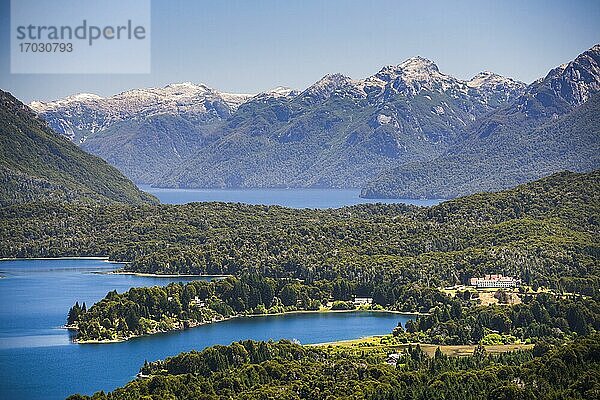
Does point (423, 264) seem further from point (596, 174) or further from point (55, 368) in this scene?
point (55, 368)

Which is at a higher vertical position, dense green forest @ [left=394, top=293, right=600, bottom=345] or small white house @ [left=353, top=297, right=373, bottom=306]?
small white house @ [left=353, top=297, right=373, bottom=306]

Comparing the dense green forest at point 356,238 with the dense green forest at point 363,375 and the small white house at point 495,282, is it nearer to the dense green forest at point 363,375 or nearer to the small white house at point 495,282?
the small white house at point 495,282

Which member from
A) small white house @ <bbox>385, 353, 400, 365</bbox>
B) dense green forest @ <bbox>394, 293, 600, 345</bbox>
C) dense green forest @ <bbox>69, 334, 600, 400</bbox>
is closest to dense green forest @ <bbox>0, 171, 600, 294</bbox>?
dense green forest @ <bbox>394, 293, 600, 345</bbox>

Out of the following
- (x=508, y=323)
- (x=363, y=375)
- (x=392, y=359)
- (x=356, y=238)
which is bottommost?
(x=363, y=375)

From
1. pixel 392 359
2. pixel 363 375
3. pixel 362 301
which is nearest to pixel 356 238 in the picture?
pixel 362 301

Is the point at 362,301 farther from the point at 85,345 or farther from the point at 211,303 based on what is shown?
the point at 85,345

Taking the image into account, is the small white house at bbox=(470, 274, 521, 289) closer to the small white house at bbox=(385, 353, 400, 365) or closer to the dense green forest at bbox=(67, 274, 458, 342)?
the dense green forest at bbox=(67, 274, 458, 342)

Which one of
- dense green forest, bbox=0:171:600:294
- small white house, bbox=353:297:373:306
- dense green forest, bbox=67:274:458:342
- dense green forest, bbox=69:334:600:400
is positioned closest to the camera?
dense green forest, bbox=69:334:600:400
